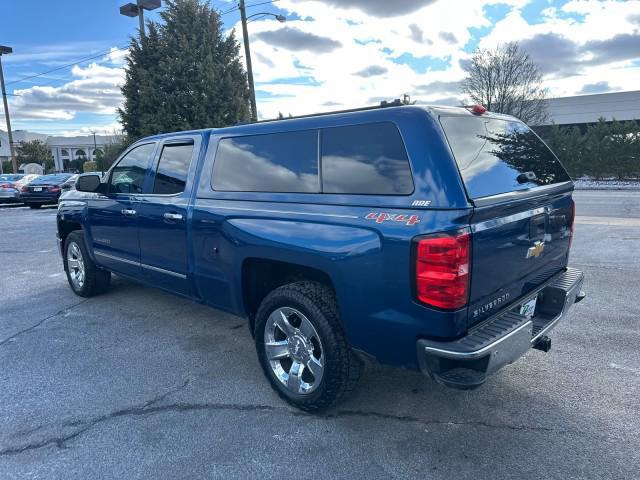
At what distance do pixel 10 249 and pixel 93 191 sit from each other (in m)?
6.29

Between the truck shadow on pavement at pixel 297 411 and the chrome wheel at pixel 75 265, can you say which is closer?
the truck shadow on pavement at pixel 297 411

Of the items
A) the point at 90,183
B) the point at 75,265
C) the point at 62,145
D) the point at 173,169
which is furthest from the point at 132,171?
the point at 62,145

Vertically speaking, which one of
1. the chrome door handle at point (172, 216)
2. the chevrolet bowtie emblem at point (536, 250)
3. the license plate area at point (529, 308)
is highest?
the chrome door handle at point (172, 216)

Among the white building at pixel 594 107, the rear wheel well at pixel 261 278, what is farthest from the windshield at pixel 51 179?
the white building at pixel 594 107

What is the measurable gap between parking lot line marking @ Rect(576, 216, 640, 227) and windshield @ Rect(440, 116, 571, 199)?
8132 millimetres

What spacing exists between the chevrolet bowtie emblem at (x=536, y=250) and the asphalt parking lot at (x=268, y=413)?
1033mm

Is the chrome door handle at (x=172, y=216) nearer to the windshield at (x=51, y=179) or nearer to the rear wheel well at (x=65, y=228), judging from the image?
the rear wheel well at (x=65, y=228)

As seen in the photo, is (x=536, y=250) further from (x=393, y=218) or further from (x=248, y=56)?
(x=248, y=56)

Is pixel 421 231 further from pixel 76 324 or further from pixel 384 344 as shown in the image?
pixel 76 324

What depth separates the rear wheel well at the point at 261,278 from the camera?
3506 mm

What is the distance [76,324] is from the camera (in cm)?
520

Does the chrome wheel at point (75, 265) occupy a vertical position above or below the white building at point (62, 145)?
below

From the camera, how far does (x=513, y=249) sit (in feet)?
9.75

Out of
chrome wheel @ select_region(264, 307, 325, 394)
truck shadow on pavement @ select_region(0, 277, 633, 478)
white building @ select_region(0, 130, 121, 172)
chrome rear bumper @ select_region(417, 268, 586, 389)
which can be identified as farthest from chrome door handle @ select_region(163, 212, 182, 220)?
white building @ select_region(0, 130, 121, 172)
